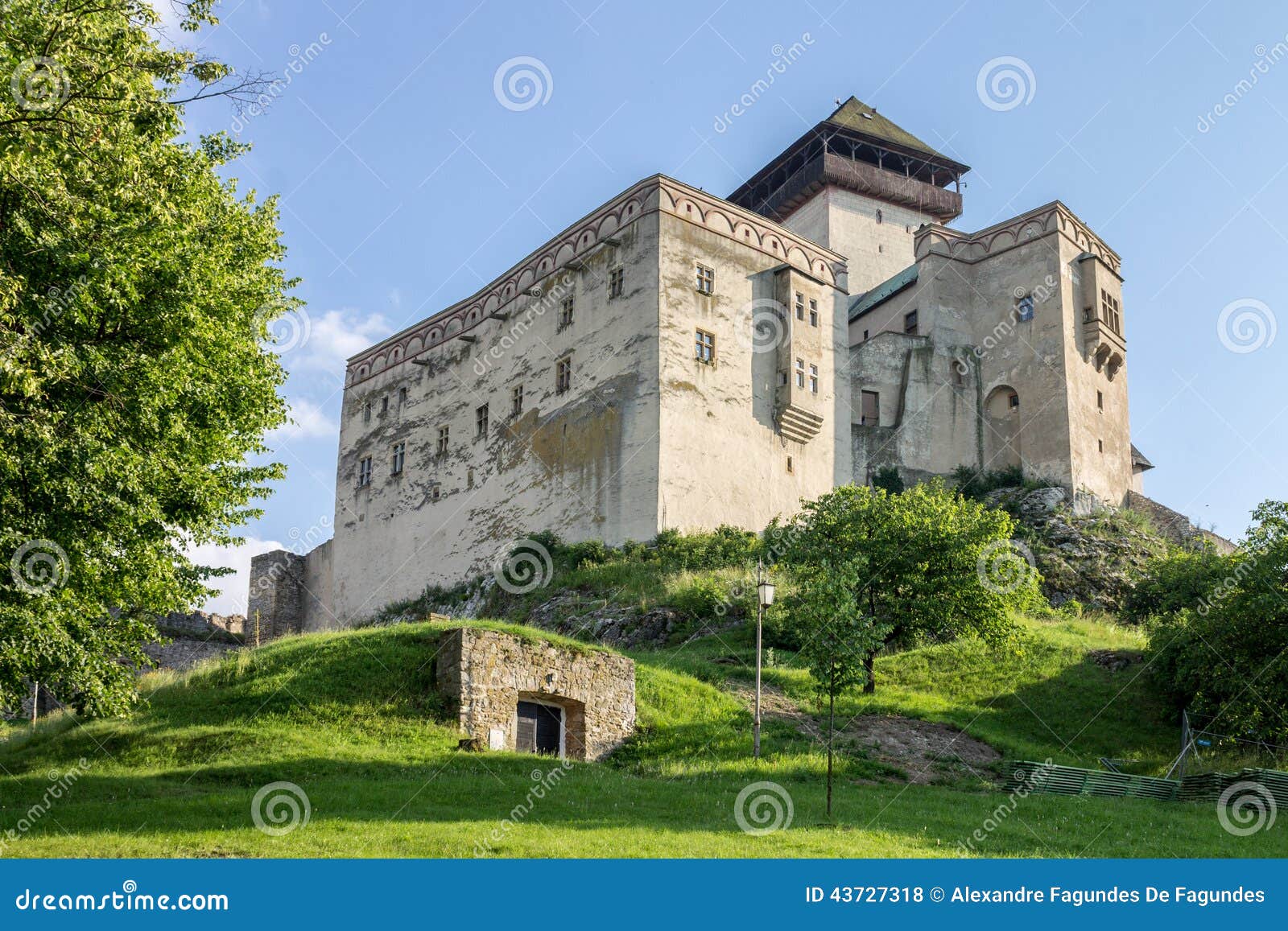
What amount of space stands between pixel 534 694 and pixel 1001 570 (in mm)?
14213

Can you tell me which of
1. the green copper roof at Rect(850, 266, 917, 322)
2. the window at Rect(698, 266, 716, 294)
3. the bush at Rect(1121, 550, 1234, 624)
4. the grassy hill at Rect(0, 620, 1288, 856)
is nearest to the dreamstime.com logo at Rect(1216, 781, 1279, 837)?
the grassy hill at Rect(0, 620, 1288, 856)

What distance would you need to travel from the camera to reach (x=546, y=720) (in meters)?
26.7

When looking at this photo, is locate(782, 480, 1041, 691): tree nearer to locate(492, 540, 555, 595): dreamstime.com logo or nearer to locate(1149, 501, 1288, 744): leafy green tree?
locate(1149, 501, 1288, 744): leafy green tree

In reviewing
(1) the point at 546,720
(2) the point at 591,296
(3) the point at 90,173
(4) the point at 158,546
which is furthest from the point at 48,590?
(2) the point at 591,296

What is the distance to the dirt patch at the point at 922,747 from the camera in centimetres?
2670

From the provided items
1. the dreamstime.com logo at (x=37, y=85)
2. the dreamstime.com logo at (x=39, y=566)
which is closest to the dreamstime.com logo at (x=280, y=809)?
the dreamstime.com logo at (x=39, y=566)

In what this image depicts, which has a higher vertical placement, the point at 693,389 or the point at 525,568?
the point at 693,389

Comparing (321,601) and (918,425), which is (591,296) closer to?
(918,425)

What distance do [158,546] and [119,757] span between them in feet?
24.6

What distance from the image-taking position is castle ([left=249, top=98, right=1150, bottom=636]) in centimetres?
4622

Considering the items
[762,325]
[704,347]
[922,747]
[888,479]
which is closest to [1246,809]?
[922,747]

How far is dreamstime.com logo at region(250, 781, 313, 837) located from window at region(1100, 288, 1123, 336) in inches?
1785

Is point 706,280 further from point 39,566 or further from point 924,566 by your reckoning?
point 39,566

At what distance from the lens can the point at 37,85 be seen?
1570cm
